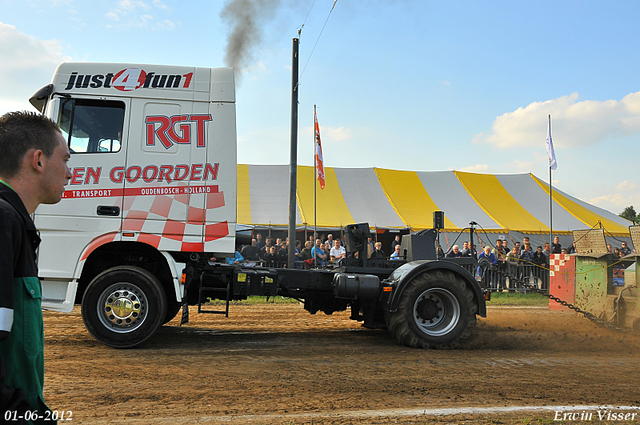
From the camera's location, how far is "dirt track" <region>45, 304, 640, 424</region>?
4016mm

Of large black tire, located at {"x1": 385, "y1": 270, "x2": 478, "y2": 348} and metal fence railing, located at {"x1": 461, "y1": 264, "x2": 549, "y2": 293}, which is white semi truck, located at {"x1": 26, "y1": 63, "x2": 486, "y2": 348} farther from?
metal fence railing, located at {"x1": 461, "y1": 264, "x2": 549, "y2": 293}

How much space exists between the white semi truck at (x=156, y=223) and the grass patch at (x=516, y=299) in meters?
7.14

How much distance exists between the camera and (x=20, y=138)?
5.18 ft

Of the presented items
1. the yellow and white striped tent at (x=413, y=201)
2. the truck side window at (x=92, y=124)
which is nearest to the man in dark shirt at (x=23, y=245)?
the truck side window at (x=92, y=124)

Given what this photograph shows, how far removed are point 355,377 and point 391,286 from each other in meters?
1.87

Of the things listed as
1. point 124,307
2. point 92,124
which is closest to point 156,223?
point 124,307

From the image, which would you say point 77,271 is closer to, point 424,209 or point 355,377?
point 355,377

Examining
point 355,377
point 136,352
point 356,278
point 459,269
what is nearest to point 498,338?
point 459,269

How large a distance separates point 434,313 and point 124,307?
14.1 ft

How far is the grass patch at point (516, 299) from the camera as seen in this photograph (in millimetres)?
13261

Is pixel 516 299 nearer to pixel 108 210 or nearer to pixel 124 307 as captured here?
pixel 124 307

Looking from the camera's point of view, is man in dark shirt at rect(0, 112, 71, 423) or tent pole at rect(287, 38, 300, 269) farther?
tent pole at rect(287, 38, 300, 269)

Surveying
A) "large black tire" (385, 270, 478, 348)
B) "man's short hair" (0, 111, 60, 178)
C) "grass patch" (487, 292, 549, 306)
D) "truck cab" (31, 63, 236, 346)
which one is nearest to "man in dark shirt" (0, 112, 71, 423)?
"man's short hair" (0, 111, 60, 178)

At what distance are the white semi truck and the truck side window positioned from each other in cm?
1
